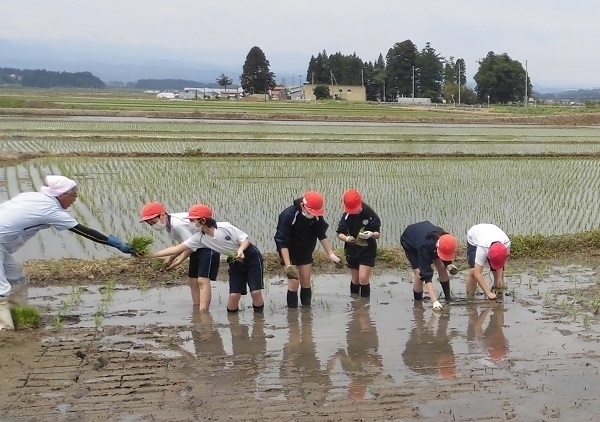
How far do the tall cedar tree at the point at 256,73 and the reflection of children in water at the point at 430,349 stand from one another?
6810cm

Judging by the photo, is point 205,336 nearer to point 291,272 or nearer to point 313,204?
point 291,272

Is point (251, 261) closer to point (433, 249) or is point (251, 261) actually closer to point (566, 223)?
point (433, 249)

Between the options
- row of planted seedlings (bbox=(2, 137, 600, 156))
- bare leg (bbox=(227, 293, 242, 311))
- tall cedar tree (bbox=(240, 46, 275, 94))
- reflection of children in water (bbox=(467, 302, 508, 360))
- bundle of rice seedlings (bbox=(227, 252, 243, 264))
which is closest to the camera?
reflection of children in water (bbox=(467, 302, 508, 360))

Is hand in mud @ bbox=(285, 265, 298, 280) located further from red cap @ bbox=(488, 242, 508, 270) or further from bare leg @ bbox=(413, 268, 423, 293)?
red cap @ bbox=(488, 242, 508, 270)

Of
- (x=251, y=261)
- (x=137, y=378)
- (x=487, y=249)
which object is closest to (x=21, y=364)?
(x=137, y=378)

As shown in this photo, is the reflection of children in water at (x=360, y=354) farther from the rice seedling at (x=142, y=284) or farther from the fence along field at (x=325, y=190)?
the fence along field at (x=325, y=190)

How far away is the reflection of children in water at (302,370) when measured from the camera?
4.70m

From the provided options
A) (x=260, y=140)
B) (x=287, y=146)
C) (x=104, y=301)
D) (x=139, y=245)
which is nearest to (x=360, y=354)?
Result: (x=139, y=245)

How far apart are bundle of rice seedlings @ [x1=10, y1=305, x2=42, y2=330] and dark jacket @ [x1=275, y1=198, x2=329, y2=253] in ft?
7.31

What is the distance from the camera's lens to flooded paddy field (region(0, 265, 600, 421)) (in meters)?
4.46

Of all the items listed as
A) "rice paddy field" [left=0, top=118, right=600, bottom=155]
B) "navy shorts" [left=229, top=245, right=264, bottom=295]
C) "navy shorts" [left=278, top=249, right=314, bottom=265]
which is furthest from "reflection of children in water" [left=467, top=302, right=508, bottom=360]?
"rice paddy field" [left=0, top=118, right=600, bottom=155]

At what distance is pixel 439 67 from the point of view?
7394cm

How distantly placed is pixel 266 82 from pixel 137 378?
7029cm

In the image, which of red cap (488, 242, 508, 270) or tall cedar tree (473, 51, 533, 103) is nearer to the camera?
red cap (488, 242, 508, 270)
